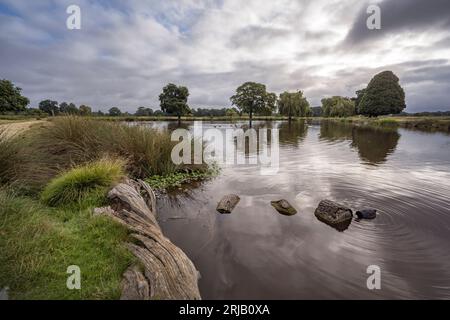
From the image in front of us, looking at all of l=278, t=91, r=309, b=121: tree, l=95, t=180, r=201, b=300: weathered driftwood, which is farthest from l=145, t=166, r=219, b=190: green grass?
l=278, t=91, r=309, b=121: tree

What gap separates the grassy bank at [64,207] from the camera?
2.59 m

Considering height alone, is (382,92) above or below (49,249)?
above

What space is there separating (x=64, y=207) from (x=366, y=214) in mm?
6886

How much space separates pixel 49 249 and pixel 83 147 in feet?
17.2

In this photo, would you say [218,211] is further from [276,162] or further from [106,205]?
[276,162]

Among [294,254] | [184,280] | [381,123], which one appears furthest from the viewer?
[381,123]

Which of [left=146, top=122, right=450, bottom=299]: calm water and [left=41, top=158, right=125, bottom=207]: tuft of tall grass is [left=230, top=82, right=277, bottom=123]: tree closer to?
[left=146, top=122, right=450, bottom=299]: calm water

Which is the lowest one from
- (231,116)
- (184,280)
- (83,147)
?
(184,280)

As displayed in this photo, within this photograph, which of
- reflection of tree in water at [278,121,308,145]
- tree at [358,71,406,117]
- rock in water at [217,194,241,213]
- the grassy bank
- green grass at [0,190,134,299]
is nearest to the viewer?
green grass at [0,190,134,299]

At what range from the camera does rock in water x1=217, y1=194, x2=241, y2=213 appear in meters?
6.04

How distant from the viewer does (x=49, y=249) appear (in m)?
3.04

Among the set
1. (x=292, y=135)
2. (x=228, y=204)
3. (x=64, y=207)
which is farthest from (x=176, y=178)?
(x=292, y=135)

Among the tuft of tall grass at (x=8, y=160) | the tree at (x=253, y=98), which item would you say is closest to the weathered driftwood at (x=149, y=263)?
the tuft of tall grass at (x=8, y=160)
